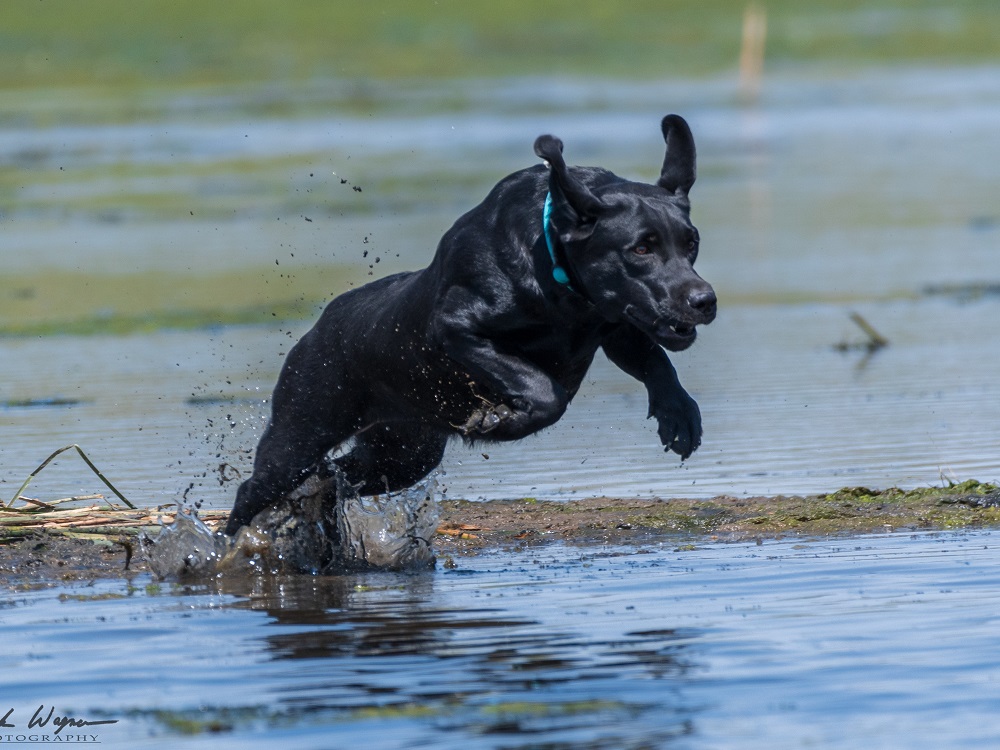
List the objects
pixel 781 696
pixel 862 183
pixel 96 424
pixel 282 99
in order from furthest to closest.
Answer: pixel 282 99 → pixel 862 183 → pixel 96 424 → pixel 781 696

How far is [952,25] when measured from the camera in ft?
185

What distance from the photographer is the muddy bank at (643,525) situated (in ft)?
27.4

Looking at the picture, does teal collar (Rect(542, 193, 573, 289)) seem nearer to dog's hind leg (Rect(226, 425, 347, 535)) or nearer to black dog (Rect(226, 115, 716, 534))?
black dog (Rect(226, 115, 716, 534))

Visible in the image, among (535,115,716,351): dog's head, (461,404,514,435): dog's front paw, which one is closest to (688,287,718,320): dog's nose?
(535,115,716,351): dog's head

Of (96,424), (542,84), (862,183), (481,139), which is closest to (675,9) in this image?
(542,84)

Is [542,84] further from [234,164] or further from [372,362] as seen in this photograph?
[372,362]

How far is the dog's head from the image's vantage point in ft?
22.4

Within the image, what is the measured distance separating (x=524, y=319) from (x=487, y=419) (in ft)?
1.35

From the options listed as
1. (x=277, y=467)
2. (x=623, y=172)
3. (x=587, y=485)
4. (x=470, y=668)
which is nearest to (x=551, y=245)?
(x=470, y=668)

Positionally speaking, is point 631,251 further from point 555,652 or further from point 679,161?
point 555,652

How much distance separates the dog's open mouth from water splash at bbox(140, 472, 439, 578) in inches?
72.9

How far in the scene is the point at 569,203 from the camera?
23.2 ft

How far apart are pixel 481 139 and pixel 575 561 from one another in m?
23.5

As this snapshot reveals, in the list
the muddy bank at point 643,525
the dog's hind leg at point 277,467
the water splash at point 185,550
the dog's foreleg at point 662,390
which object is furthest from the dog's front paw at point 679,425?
the water splash at point 185,550
